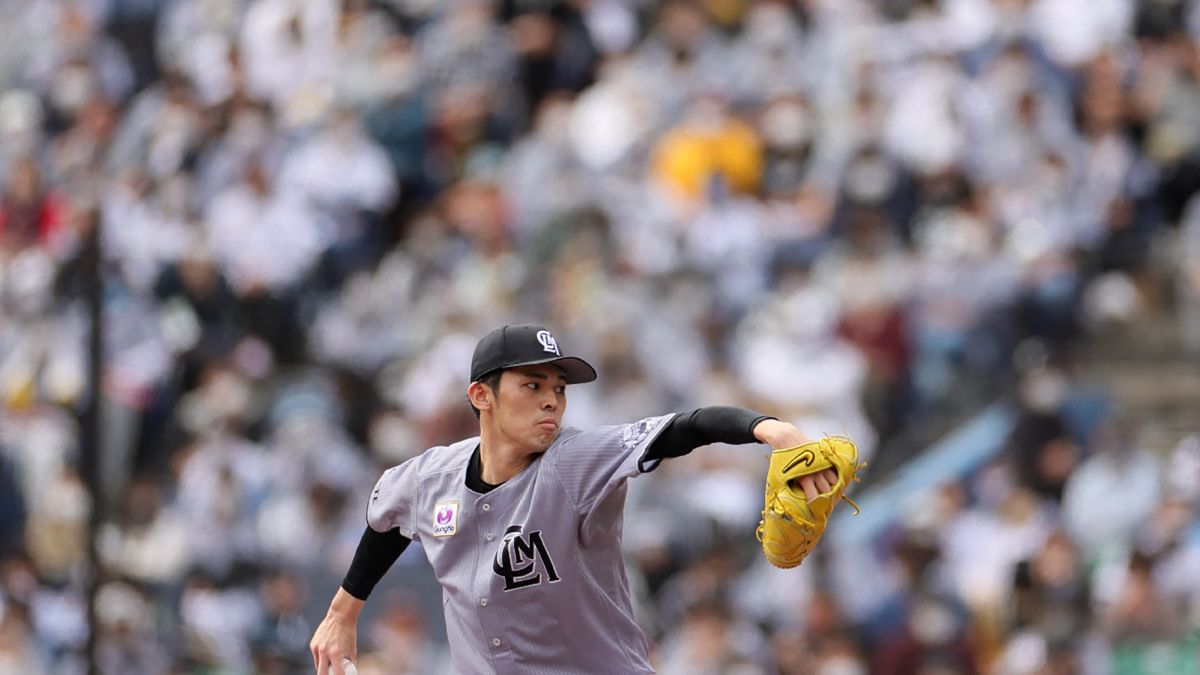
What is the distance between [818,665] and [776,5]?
546 cm

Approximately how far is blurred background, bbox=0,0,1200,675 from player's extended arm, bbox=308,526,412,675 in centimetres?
318

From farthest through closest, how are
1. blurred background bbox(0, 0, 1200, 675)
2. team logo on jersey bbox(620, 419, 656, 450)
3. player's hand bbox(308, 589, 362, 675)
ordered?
blurred background bbox(0, 0, 1200, 675) → player's hand bbox(308, 589, 362, 675) → team logo on jersey bbox(620, 419, 656, 450)

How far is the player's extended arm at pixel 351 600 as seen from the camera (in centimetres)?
582

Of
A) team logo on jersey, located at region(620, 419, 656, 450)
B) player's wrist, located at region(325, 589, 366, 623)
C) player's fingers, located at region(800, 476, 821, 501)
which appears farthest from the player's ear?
player's fingers, located at region(800, 476, 821, 501)

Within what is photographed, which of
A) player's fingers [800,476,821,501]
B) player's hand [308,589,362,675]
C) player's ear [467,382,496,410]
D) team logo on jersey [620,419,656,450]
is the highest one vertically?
player's ear [467,382,496,410]

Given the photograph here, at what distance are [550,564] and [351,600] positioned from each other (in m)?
Answer: 0.81

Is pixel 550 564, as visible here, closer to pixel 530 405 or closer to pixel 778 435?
pixel 530 405

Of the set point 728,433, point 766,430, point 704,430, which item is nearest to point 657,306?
point 704,430

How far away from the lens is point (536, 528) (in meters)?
5.36

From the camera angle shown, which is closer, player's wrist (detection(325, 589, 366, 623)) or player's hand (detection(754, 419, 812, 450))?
player's hand (detection(754, 419, 812, 450))

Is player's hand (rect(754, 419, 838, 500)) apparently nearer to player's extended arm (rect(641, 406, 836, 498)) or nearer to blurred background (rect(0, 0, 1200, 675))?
player's extended arm (rect(641, 406, 836, 498))

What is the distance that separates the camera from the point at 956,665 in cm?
985

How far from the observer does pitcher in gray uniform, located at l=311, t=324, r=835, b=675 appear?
5332 millimetres

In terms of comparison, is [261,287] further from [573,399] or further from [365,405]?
[573,399]
